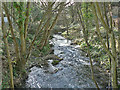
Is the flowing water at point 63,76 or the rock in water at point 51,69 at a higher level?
the rock in water at point 51,69

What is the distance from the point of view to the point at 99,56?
8.52 metres

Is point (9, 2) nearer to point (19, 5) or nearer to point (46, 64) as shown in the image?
point (19, 5)

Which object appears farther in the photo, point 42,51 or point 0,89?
point 42,51

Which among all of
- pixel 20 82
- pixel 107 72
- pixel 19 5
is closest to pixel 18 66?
pixel 20 82

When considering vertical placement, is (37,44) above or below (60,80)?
above

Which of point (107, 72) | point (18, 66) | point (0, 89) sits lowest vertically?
point (107, 72)

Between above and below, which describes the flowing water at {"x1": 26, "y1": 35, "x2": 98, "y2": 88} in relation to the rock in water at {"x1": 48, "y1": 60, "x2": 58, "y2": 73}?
below

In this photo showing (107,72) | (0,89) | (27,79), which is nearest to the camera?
(0,89)

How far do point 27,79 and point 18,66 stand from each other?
91cm

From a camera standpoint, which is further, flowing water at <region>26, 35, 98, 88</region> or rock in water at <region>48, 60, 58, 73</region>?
rock in water at <region>48, 60, 58, 73</region>

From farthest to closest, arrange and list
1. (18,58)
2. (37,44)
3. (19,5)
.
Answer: (37,44), (18,58), (19,5)

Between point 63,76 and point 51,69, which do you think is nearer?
point 63,76

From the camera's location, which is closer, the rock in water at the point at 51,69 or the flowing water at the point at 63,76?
the flowing water at the point at 63,76

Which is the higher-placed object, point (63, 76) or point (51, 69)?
point (51, 69)
